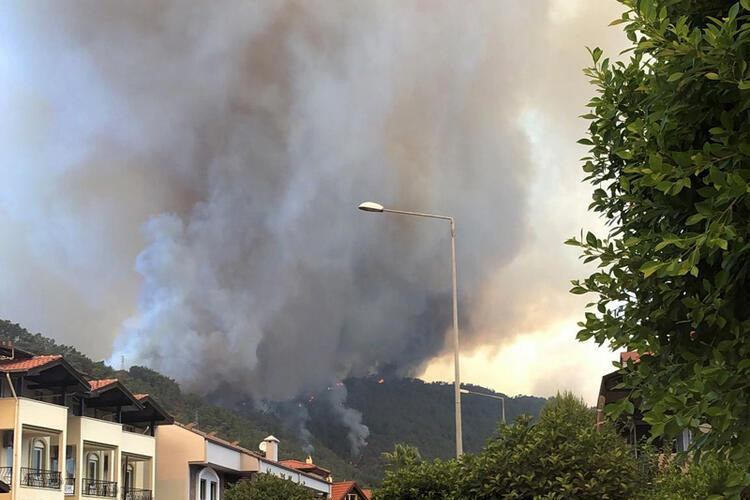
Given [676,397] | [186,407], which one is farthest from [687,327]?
[186,407]

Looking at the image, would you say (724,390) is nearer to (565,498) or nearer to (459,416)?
(565,498)

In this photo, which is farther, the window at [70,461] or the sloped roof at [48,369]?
the window at [70,461]

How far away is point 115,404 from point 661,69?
59.9 m

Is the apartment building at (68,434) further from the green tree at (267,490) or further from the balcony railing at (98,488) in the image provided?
the green tree at (267,490)

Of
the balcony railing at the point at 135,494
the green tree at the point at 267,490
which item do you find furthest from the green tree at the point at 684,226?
the balcony railing at the point at 135,494

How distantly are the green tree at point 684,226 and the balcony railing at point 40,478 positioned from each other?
1846 inches

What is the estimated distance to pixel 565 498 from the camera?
65.4ft

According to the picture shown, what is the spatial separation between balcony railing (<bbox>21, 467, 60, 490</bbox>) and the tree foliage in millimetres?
33364

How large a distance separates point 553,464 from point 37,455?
127ft

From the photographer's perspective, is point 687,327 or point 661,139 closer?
point 661,139

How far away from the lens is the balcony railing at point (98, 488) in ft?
187

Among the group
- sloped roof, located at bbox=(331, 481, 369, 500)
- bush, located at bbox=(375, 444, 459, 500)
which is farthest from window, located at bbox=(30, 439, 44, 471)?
A: sloped roof, located at bbox=(331, 481, 369, 500)

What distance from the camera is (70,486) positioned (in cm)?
5466

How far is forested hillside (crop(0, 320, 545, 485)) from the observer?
109188 mm
